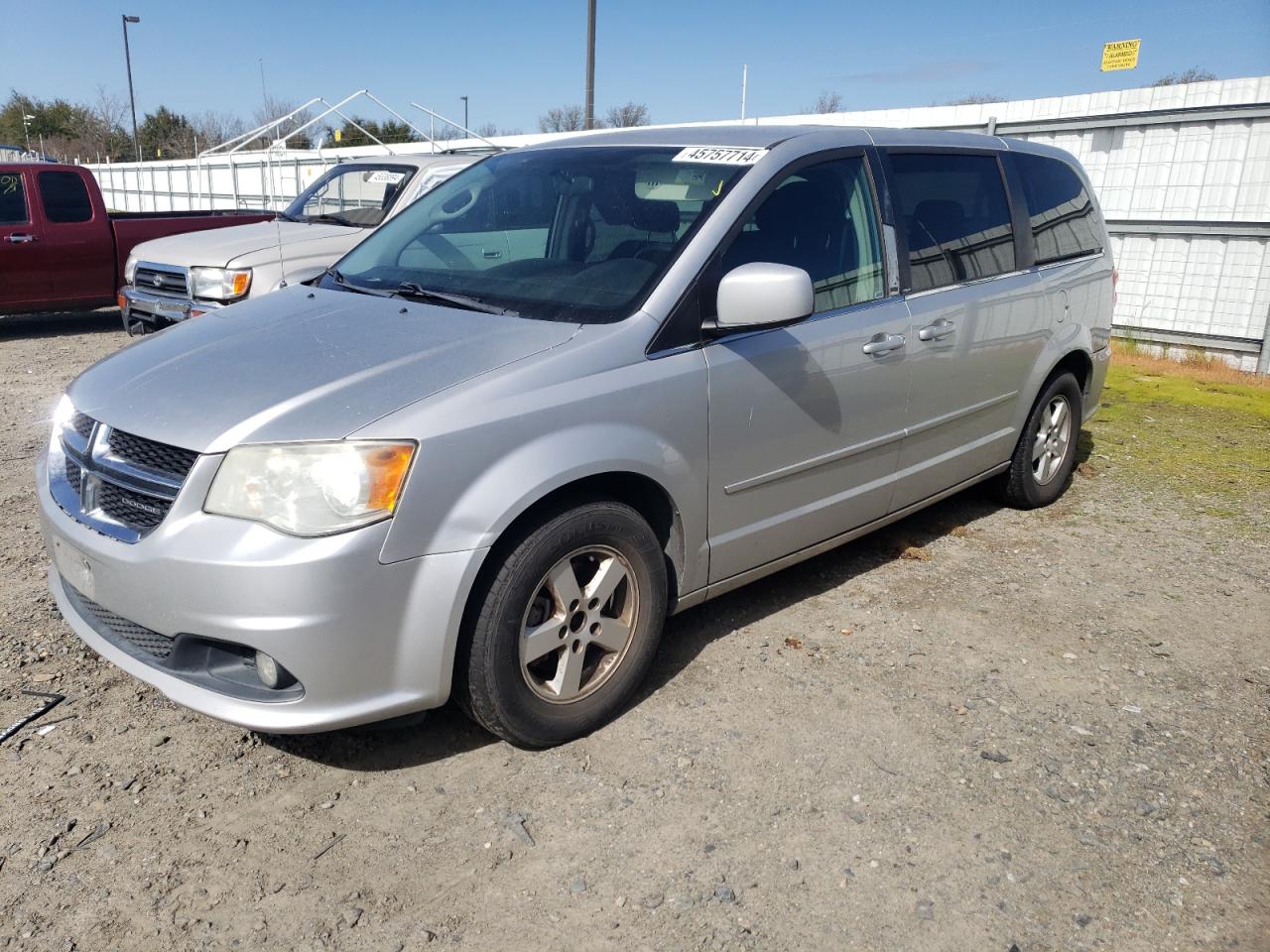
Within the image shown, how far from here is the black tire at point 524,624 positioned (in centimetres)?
280

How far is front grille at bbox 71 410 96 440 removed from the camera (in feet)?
9.95

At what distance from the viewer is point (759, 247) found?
349cm

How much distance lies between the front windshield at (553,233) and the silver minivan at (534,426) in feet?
0.05

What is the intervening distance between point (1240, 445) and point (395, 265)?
6344mm

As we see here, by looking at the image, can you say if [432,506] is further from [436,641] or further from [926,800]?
[926,800]

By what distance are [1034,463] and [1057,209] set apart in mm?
1344

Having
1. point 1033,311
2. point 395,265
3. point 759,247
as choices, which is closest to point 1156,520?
point 1033,311

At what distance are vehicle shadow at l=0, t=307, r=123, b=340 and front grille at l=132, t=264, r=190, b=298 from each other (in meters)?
2.52

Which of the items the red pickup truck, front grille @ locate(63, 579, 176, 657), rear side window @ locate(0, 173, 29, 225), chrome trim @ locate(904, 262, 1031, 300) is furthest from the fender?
rear side window @ locate(0, 173, 29, 225)

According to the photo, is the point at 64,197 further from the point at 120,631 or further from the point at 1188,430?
the point at 1188,430

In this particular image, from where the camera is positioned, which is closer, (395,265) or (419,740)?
(419,740)

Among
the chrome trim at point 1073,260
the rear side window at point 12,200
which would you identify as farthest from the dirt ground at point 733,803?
the rear side window at point 12,200

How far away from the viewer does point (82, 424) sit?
3080 mm

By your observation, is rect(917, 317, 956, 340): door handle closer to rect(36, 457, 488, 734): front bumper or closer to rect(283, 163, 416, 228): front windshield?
rect(36, 457, 488, 734): front bumper
